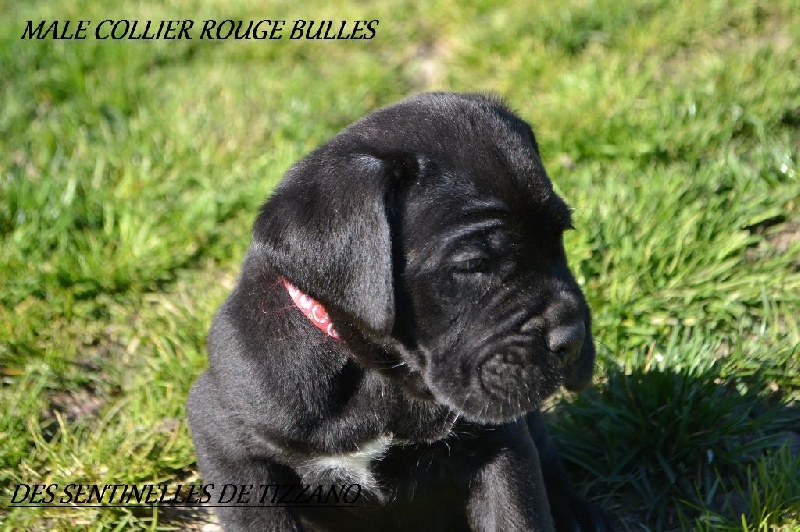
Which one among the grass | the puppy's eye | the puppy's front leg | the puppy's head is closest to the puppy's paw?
the grass

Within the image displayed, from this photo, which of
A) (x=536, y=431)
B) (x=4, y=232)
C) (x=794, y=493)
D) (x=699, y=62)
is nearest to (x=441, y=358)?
(x=536, y=431)

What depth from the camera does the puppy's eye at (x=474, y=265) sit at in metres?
2.90

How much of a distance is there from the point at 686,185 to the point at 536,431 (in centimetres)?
189

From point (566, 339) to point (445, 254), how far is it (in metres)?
0.46

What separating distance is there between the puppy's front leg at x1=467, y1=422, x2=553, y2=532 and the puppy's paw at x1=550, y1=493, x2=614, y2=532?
43 centimetres

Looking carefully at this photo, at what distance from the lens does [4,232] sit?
5332 mm

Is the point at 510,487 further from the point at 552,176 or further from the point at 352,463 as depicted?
the point at 552,176

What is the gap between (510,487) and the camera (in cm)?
317

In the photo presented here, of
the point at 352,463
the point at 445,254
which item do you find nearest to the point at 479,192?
the point at 445,254

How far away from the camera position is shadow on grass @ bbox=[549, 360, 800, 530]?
376cm

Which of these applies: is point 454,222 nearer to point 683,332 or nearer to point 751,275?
point 683,332

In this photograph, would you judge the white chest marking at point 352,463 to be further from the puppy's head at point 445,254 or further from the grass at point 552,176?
the grass at point 552,176

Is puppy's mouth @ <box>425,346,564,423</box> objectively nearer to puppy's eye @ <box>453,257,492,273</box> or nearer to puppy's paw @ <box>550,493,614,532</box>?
puppy's eye @ <box>453,257,492,273</box>

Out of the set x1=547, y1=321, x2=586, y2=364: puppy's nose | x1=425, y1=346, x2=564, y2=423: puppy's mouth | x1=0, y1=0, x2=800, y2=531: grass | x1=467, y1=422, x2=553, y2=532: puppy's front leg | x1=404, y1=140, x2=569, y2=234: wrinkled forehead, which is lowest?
x1=0, y1=0, x2=800, y2=531: grass
